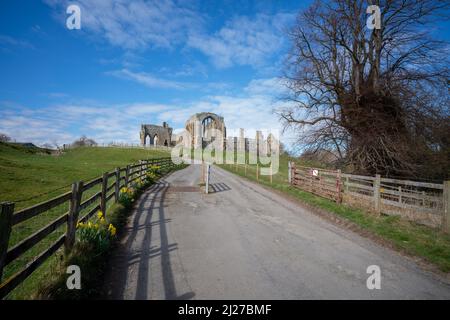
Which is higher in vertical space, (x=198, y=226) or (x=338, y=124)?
(x=338, y=124)

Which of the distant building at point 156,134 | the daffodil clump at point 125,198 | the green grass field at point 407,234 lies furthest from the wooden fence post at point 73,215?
the distant building at point 156,134

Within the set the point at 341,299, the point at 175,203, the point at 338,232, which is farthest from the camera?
the point at 175,203

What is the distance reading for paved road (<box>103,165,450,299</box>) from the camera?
153 inches

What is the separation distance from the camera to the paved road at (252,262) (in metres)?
3.88

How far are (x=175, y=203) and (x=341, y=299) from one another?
773cm

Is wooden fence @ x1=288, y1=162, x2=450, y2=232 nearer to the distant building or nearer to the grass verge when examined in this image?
the grass verge

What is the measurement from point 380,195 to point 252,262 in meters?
7.59

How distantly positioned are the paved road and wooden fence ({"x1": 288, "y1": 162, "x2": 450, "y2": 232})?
8.52 ft

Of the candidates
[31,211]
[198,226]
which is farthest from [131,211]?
[31,211]

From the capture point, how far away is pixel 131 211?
8898 millimetres

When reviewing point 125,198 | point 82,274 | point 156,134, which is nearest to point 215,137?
point 156,134

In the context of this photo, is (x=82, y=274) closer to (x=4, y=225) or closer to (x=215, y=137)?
(x=4, y=225)

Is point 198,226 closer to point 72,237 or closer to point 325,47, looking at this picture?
point 72,237

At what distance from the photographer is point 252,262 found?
4918mm
